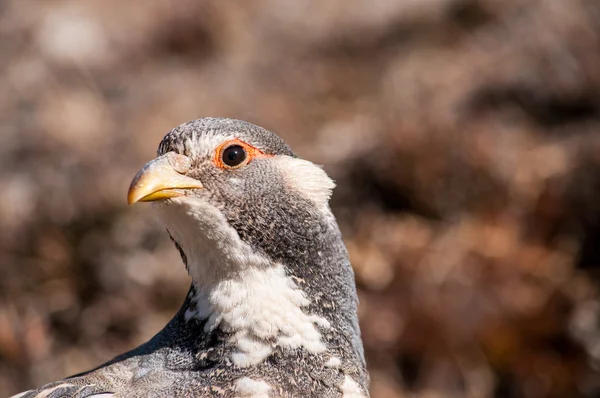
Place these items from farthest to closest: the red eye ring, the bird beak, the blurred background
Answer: the blurred background → the red eye ring → the bird beak

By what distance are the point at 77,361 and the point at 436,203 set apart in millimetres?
3446

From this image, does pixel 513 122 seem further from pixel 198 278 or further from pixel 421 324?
pixel 198 278

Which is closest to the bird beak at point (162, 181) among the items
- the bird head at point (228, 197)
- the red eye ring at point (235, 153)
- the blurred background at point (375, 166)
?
the bird head at point (228, 197)

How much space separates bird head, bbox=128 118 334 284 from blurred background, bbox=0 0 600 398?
3939 mm

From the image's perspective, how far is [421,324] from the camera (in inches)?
268

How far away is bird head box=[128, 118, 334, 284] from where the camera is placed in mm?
2787

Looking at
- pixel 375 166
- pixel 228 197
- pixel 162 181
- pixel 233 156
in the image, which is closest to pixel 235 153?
pixel 233 156

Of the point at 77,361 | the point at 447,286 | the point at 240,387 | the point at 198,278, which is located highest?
the point at 198,278

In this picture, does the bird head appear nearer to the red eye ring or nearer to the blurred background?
the red eye ring

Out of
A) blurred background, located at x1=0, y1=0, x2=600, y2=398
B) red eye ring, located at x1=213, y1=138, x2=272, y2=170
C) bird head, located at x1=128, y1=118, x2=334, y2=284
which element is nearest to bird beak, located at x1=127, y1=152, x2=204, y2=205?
bird head, located at x1=128, y1=118, x2=334, y2=284

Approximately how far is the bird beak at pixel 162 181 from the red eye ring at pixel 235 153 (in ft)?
0.35

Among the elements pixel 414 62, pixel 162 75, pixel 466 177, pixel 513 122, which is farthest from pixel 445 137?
pixel 162 75

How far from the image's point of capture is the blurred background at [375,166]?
6.76m

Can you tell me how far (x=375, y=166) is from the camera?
26.8ft
